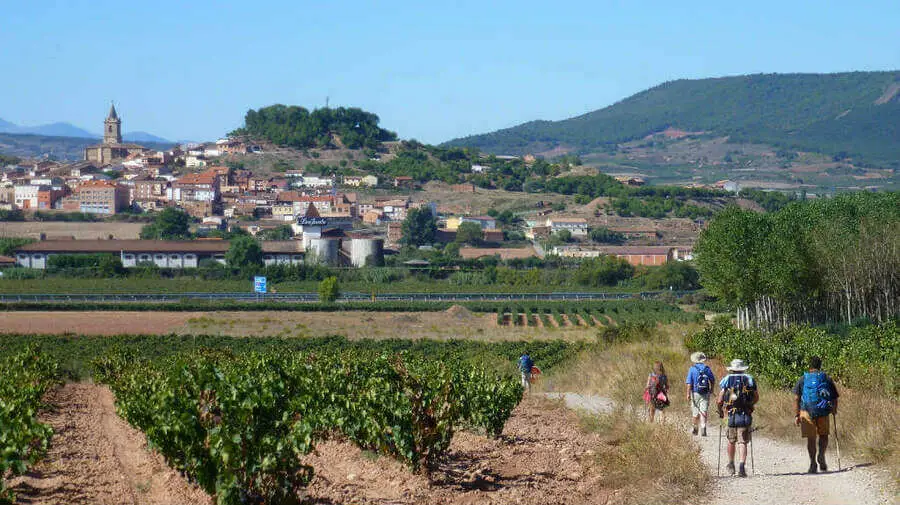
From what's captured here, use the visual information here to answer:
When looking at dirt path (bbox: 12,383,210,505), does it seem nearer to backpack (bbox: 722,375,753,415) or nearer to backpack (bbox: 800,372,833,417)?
backpack (bbox: 722,375,753,415)

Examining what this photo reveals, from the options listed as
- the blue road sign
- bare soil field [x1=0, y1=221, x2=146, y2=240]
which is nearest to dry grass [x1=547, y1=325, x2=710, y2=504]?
the blue road sign

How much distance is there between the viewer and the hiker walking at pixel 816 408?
12586mm

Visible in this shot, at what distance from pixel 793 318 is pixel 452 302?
23.4m

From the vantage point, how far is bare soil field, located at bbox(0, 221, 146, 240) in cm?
10676

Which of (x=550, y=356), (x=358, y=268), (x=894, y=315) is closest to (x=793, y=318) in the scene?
(x=894, y=315)

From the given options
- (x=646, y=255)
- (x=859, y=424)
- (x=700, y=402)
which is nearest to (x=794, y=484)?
(x=859, y=424)

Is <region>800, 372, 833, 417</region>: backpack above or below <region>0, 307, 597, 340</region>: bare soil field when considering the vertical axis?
above

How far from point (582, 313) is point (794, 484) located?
4922 centimetres

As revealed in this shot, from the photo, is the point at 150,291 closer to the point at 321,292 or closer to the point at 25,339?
the point at 321,292

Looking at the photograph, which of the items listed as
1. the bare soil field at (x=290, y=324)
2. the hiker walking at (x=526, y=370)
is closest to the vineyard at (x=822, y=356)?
the hiker walking at (x=526, y=370)

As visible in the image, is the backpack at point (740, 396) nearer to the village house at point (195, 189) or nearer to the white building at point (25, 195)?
the village house at point (195, 189)

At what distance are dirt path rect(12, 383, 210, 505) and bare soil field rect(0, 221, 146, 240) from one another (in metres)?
90.4

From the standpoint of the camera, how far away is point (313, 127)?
188 m

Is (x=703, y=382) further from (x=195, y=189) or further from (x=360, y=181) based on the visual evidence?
(x=360, y=181)
